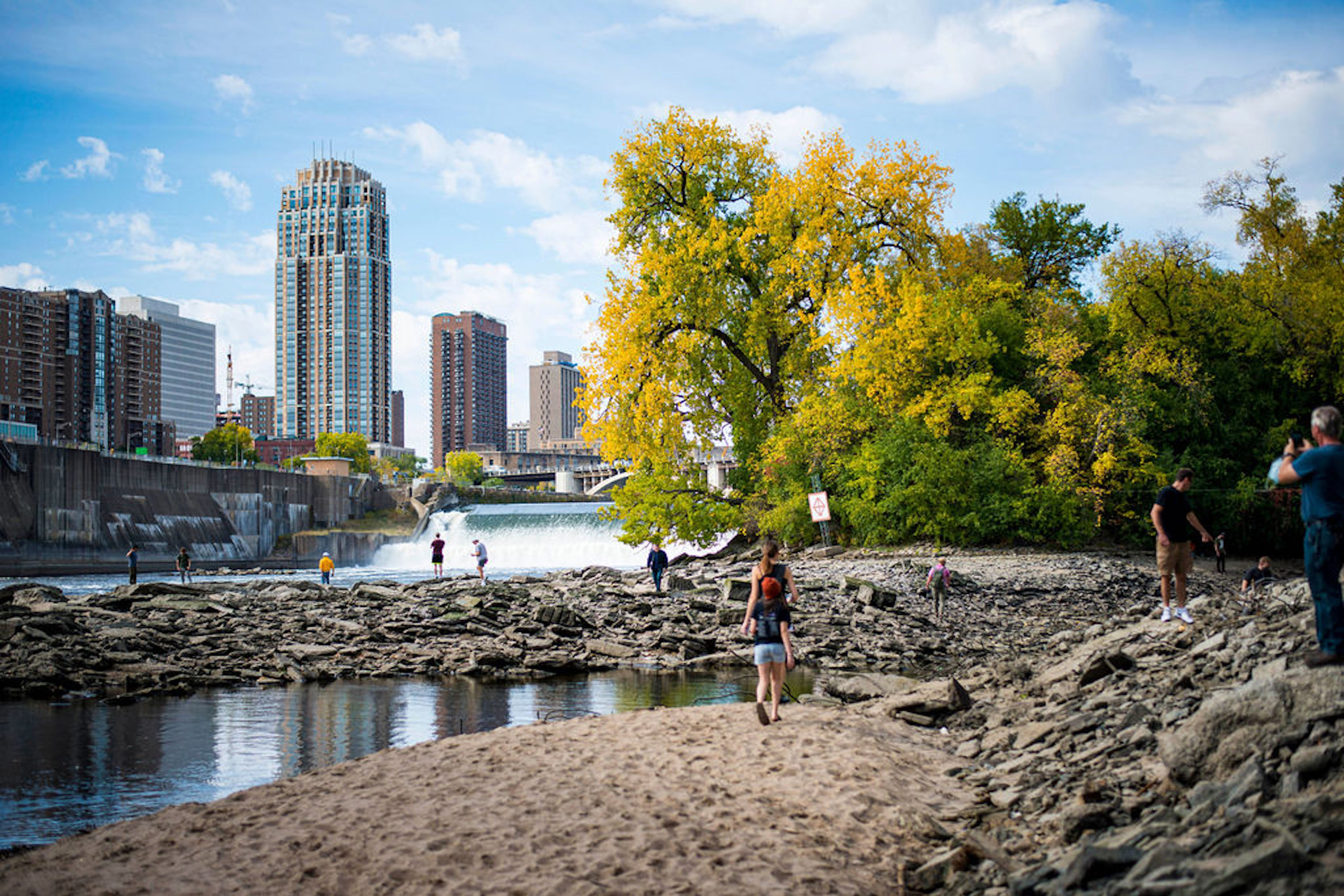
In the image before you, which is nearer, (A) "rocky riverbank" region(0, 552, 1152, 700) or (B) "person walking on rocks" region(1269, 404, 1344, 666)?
(B) "person walking on rocks" region(1269, 404, 1344, 666)

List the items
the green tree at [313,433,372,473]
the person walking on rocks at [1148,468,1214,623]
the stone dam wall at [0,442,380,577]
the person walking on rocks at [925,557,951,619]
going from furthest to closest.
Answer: the green tree at [313,433,372,473] < the stone dam wall at [0,442,380,577] < the person walking on rocks at [925,557,951,619] < the person walking on rocks at [1148,468,1214,623]

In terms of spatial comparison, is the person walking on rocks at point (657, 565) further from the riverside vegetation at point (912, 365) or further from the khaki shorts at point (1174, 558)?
the khaki shorts at point (1174, 558)

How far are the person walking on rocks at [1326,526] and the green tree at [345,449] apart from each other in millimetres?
152743

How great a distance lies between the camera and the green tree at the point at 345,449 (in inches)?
5955

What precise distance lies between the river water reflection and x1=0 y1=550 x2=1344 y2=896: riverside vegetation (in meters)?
1.32

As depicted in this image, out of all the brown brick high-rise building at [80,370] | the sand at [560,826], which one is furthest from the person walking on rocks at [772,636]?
the brown brick high-rise building at [80,370]

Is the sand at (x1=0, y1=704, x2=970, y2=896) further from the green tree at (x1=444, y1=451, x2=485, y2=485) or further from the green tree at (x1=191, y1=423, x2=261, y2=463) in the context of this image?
the green tree at (x1=444, y1=451, x2=485, y2=485)

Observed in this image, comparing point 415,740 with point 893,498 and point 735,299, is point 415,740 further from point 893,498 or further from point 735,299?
point 735,299

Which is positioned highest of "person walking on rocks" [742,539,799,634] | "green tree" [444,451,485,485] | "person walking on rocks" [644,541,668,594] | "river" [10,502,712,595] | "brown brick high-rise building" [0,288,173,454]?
"brown brick high-rise building" [0,288,173,454]

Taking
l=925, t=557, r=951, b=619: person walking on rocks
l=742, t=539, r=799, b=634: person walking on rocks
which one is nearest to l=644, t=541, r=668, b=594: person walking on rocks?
l=925, t=557, r=951, b=619: person walking on rocks

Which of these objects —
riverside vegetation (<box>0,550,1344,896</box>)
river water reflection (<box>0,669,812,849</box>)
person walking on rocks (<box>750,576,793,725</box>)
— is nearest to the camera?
riverside vegetation (<box>0,550,1344,896</box>)

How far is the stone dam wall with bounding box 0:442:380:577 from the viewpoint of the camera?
172ft

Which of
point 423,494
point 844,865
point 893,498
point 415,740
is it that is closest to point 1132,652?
point 844,865

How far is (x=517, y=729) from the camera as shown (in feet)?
37.9
